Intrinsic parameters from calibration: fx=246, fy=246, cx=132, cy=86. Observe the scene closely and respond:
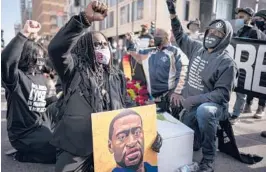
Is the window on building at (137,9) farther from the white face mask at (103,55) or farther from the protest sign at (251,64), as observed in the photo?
Answer: the white face mask at (103,55)

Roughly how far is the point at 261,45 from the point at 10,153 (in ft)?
11.8

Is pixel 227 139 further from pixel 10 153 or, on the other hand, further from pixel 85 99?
pixel 10 153

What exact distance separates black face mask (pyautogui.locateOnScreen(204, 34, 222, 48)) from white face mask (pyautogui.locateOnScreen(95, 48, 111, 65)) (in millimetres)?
1303

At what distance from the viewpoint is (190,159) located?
7.65 feet

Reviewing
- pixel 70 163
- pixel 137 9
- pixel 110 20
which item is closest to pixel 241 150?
pixel 70 163

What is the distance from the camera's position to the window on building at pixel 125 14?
24097 millimetres

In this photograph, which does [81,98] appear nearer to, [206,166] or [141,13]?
[206,166]

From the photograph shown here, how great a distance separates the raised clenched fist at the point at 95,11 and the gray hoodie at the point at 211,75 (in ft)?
4.86

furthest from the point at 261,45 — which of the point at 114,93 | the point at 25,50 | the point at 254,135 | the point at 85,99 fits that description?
the point at 25,50

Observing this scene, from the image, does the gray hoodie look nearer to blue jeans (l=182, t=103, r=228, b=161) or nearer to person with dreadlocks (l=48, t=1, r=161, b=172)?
blue jeans (l=182, t=103, r=228, b=161)

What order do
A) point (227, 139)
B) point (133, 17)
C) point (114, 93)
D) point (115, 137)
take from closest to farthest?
1. point (115, 137)
2. point (114, 93)
3. point (227, 139)
4. point (133, 17)

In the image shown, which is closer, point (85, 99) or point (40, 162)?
point (85, 99)

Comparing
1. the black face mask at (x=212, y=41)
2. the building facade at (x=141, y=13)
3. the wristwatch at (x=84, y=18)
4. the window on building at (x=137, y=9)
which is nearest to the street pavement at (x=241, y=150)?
the black face mask at (x=212, y=41)

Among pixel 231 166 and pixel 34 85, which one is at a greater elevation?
pixel 34 85
